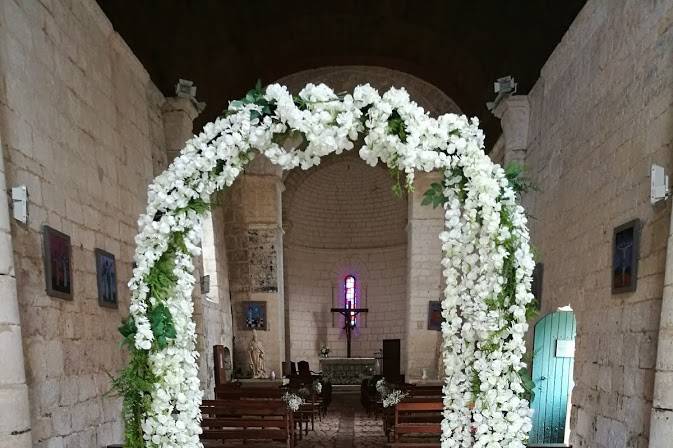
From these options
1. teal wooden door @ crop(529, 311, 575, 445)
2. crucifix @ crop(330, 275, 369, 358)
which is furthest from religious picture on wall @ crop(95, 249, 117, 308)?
crucifix @ crop(330, 275, 369, 358)

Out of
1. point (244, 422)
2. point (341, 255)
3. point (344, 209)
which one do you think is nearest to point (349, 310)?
point (341, 255)

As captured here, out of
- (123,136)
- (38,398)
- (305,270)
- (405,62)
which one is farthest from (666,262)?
(305,270)

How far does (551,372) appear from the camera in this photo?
754cm

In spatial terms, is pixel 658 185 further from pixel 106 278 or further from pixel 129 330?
pixel 106 278

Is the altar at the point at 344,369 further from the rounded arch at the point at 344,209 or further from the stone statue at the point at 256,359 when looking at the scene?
the rounded arch at the point at 344,209

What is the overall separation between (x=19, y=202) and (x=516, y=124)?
6.65m

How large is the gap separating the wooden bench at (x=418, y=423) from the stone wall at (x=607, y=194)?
1570 mm

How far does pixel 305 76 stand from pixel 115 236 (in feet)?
24.3

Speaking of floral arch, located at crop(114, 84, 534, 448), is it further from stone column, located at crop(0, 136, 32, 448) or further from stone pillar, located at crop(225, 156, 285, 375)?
stone pillar, located at crop(225, 156, 285, 375)

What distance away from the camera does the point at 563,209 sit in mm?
6496

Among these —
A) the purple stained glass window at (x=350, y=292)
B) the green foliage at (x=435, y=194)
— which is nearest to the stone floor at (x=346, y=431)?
the purple stained glass window at (x=350, y=292)

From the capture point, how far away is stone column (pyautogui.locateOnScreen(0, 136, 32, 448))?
11.1 ft

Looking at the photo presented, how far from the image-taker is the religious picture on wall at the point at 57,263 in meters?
4.25

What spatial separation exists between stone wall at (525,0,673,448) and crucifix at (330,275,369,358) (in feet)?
34.0
